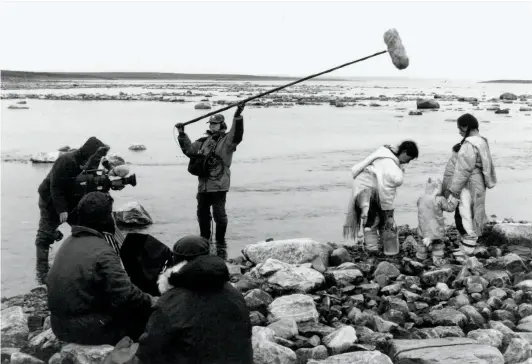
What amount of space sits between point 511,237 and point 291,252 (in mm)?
2913

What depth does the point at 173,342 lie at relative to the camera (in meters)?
3.37

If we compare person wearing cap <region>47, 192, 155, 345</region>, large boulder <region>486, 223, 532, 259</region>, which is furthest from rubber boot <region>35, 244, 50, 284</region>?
large boulder <region>486, 223, 532, 259</region>

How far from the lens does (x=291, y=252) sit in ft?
23.9

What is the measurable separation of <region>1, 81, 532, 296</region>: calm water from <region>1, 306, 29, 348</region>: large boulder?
155 centimetres

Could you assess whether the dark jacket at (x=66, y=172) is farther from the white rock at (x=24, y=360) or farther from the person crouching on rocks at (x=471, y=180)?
the person crouching on rocks at (x=471, y=180)

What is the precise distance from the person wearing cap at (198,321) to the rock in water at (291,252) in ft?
12.3

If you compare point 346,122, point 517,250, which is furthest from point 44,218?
point 346,122

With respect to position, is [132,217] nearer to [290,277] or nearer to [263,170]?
[290,277]

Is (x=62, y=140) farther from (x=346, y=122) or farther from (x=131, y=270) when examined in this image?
(x=131, y=270)

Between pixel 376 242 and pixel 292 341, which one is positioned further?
pixel 376 242

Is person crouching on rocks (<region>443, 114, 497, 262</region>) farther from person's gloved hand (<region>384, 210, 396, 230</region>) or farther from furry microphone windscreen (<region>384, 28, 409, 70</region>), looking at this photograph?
furry microphone windscreen (<region>384, 28, 409, 70</region>)

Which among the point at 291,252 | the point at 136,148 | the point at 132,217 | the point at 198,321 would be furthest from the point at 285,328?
the point at 136,148

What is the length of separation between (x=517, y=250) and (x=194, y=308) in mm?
5638

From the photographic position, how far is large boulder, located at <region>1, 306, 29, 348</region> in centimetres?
488
